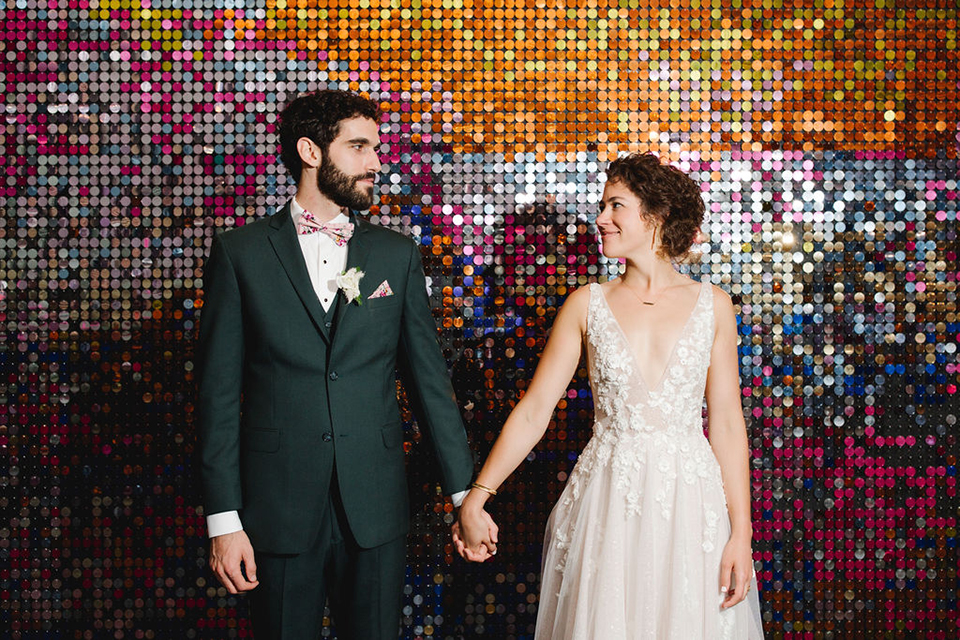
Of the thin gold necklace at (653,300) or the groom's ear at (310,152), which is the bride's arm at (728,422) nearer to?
the thin gold necklace at (653,300)

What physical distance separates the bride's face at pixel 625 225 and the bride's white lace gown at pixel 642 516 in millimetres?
149

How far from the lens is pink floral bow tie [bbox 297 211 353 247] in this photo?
2131 millimetres

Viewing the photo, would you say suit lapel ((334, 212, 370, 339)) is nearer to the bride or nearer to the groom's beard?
the groom's beard

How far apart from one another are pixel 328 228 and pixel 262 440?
0.58 metres

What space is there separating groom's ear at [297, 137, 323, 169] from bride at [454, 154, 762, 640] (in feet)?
2.61

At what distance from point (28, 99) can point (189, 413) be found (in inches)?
52.8

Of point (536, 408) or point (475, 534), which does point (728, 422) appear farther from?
point (475, 534)

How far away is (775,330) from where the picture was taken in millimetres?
3037

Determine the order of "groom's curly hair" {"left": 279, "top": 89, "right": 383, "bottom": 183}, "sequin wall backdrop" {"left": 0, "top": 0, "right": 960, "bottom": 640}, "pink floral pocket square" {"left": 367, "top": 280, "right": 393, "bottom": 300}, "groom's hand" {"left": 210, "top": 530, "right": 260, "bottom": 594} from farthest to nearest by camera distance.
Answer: "sequin wall backdrop" {"left": 0, "top": 0, "right": 960, "bottom": 640}
"groom's curly hair" {"left": 279, "top": 89, "right": 383, "bottom": 183}
"pink floral pocket square" {"left": 367, "top": 280, "right": 393, "bottom": 300}
"groom's hand" {"left": 210, "top": 530, "right": 260, "bottom": 594}

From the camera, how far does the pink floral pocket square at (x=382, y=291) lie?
208 cm

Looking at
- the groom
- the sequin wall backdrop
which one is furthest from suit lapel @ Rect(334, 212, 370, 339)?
the sequin wall backdrop

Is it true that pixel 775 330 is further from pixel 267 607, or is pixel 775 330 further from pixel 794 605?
pixel 267 607

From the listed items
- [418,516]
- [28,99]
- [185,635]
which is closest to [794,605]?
[418,516]

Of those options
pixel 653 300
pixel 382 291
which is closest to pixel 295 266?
pixel 382 291
